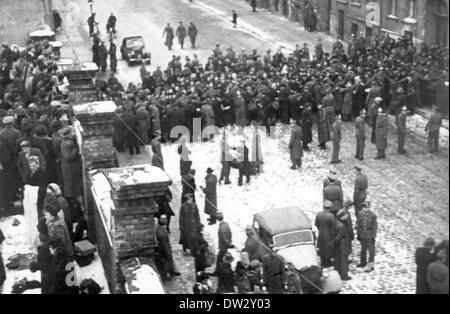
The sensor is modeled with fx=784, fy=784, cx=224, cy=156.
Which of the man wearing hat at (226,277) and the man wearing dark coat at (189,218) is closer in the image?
the man wearing hat at (226,277)

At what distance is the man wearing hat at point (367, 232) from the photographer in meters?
14.5

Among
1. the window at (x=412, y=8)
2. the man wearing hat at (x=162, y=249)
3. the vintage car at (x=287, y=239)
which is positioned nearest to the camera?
the man wearing hat at (x=162, y=249)

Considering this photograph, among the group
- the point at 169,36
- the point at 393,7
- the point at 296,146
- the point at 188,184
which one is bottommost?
the point at 296,146

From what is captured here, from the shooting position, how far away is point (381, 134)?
68.5 ft

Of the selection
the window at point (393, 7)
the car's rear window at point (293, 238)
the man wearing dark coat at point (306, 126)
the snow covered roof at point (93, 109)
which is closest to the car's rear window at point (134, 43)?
the window at point (393, 7)

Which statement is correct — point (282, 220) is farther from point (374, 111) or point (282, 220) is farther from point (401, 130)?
point (374, 111)

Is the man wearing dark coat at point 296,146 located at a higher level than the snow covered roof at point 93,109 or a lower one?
lower

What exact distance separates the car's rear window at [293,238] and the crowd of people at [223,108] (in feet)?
0.97

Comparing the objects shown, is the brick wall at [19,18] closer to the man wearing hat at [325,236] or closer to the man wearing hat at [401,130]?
the man wearing hat at [401,130]

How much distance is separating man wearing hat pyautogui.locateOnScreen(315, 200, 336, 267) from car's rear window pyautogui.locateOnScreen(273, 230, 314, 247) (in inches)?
8.9

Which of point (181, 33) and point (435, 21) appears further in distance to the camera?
point (181, 33)

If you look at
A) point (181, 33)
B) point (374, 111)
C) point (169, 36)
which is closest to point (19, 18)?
point (169, 36)

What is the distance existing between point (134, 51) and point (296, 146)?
16.5 meters
